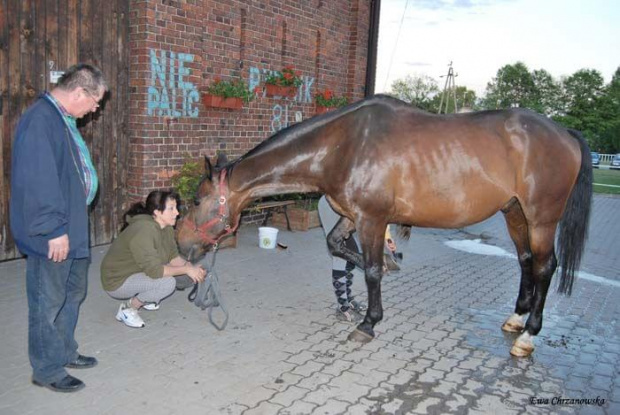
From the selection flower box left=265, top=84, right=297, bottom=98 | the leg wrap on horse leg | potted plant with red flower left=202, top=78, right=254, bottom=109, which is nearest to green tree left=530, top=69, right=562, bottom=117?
flower box left=265, top=84, right=297, bottom=98

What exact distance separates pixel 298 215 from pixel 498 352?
187 inches

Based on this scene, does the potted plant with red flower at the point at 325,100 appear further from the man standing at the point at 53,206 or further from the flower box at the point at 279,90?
the man standing at the point at 53,206

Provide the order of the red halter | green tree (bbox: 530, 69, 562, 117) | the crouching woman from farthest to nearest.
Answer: green tree (bbox: 530, 69, 562, 117), the red halter, the crouching woman

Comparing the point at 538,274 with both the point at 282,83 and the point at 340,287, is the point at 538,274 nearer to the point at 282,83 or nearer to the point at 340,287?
the point at 340,287

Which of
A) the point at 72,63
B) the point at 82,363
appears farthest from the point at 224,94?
the point at 82,363

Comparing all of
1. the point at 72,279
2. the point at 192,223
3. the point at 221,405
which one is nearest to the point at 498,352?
the point at 221,405

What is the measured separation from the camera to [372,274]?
449 cm

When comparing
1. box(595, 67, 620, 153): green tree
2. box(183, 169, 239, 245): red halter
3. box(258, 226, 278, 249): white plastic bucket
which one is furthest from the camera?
box(595, 67, 620, 153): green tree

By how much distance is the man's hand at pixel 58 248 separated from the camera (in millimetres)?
3025

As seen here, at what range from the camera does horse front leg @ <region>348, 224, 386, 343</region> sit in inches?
174

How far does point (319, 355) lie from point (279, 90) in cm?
552

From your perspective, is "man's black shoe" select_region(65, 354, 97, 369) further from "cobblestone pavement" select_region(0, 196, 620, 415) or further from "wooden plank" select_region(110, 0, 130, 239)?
"wooden plank" select_region(110, 0, 130, 239)

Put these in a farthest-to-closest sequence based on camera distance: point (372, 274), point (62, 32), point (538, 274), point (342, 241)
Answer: point (62, 32)
point (342, 241)
point (538, 274)
point (372, 274)

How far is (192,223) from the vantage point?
4.40 meters
